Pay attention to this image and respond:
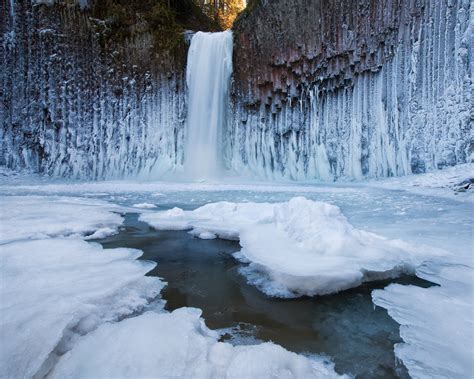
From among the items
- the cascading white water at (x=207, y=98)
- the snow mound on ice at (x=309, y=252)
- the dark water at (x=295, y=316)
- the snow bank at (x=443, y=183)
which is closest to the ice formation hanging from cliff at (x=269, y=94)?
the cascading white water at (x=207, y=98)

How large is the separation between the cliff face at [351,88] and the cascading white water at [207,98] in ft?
1.74

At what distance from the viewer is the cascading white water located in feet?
47.5

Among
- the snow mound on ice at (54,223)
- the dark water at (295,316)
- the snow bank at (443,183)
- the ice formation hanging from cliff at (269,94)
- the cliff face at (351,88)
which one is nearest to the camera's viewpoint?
the dark water at (295,316)

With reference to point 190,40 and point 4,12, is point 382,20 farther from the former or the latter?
point 4,12

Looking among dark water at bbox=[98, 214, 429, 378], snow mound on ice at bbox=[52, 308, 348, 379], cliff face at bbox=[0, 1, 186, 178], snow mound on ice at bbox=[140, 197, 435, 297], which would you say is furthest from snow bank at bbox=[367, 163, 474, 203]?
cliff face at bbox=[0, 1, 186, 178]

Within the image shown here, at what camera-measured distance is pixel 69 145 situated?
15.0 m

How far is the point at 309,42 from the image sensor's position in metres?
12.5

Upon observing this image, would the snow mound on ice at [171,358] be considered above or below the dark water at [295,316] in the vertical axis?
above

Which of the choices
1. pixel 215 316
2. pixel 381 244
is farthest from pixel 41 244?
pixel 381 244

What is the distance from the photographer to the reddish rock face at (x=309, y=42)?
34.8 feet

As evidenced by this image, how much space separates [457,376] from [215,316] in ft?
3.52

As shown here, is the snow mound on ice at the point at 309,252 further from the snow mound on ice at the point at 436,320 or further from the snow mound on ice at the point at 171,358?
the snow mound on ice at the point at 171,358

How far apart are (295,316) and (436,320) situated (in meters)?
0.67

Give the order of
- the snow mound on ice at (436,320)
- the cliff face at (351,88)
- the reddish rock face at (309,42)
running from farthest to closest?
the reddish rock face at (309,42), the cliff face at (351,88), the snow mound on ice at (436,320)
